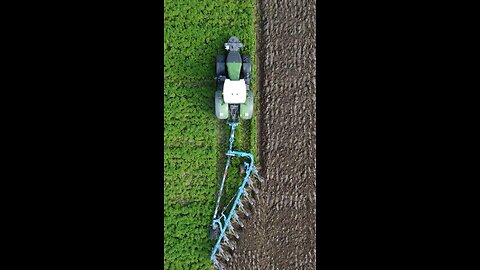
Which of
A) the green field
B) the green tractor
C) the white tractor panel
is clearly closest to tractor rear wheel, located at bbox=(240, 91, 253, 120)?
the green tractor

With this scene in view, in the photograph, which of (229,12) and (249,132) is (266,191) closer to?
(249,132)

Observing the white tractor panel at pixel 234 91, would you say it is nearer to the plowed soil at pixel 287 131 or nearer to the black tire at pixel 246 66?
the black tire at pixel 246 66

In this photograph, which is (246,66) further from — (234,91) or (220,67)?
(234,91)

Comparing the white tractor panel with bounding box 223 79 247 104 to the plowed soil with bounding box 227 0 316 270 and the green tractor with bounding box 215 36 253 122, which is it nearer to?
the green tractor with bounding box 215 36 253 122

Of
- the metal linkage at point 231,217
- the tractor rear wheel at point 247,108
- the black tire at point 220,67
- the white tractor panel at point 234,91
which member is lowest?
the metal linkage at point 231,217

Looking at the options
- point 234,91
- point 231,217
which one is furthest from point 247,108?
point 231,217

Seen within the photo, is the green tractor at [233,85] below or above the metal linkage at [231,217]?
above

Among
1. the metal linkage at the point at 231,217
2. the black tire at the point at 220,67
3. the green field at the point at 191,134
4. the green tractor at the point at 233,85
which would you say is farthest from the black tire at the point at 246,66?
the metal linkage at the point at 231,217
